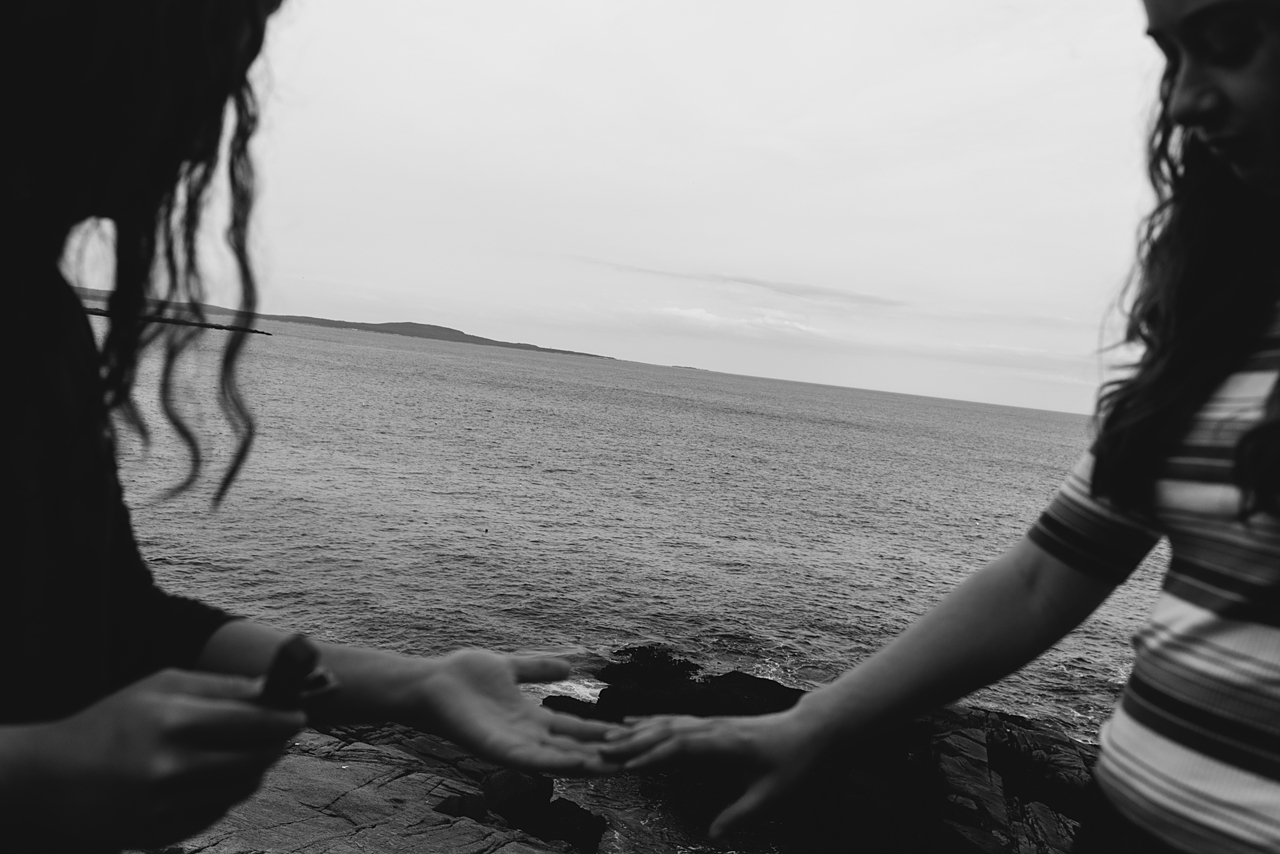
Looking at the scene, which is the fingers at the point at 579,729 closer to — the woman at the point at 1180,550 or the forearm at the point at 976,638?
the woman at the point at 1180,550

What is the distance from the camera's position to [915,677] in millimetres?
1970

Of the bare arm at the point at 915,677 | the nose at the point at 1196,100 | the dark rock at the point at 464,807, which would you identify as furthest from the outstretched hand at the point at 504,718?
the dark rock at the point at 464,807

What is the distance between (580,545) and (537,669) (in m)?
27.8

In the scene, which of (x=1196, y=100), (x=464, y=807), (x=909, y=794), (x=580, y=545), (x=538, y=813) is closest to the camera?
(x=1196, y=100)

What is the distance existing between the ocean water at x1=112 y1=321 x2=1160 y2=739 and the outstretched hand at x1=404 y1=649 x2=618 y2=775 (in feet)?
2.57

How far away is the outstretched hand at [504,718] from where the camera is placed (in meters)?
1.74

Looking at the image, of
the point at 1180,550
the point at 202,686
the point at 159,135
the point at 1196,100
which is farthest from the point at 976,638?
the point at 159,135

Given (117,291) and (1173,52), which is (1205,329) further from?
(117,291)

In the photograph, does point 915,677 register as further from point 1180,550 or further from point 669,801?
point 669,801

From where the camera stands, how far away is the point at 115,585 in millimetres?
1612

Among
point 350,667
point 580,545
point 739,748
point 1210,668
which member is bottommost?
point 580,545

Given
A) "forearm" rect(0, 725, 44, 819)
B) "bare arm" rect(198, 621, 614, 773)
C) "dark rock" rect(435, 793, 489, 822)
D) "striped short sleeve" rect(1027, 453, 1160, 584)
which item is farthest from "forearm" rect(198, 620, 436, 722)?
"dark rock" rect(435, 793, 489, 822)

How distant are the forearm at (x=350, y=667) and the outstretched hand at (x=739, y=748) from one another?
0.46 metres

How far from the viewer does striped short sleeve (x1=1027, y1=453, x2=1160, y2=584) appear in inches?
71.6
